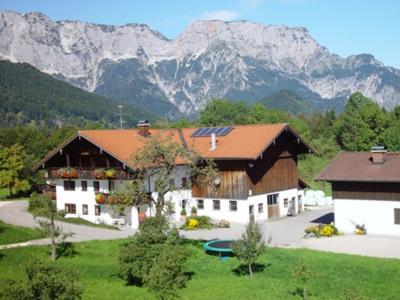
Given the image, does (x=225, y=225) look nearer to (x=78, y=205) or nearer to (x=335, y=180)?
(x=335, y=180)

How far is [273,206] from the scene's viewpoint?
151 ft

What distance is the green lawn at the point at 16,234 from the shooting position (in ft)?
114

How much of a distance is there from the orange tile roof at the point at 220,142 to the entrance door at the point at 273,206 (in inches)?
184

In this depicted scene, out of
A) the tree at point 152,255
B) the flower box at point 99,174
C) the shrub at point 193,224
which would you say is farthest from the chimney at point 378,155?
the flower box at point 99,174

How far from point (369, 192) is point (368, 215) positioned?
1516 millimetres

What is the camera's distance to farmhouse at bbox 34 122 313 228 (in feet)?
142

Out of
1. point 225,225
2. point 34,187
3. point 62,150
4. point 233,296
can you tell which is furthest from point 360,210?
point 34,187

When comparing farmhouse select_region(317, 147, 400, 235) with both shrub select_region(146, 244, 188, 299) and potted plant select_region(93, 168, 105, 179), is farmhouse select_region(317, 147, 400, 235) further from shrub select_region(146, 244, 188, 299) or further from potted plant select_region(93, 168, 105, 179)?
shrub select_region(146, 244, 188, 299)

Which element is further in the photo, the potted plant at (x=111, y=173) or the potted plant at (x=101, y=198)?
the potted plant at (x=101, y=198)

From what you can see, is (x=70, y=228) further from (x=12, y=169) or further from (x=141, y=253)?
(x=12, y=169)

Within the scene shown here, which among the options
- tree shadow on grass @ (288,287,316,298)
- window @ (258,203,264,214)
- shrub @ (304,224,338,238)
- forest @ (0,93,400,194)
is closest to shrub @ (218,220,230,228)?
window @ (258,203,264,214)

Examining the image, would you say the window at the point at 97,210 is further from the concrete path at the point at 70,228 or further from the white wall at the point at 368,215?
the white wall at the point at 368,215

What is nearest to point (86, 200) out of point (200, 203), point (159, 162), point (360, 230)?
point (200, 203)

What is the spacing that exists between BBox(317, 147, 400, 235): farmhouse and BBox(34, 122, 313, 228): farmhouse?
6925 mm
